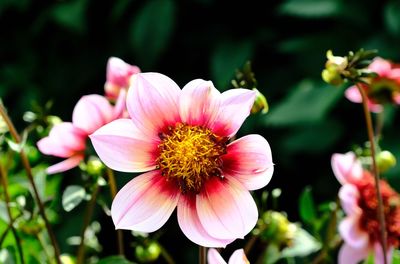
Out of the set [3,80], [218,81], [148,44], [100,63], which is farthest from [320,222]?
[3,80]

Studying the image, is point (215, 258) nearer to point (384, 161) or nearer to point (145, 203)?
point (145, 203)

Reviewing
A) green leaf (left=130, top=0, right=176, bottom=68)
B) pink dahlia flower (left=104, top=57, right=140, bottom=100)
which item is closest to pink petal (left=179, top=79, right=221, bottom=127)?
pink dahlia flower (left=104, top=57, right=140, bottom=100)

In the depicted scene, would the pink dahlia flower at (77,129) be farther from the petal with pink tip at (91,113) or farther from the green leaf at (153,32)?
the green leaf at (153,32)

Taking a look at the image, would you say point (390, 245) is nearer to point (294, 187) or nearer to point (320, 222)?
point (320, 222)

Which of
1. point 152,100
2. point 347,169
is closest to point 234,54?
point 347,169

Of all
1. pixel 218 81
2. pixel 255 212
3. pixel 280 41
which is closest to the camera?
pixel 255 212

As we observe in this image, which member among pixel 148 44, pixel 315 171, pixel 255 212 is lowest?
pixel 315 171

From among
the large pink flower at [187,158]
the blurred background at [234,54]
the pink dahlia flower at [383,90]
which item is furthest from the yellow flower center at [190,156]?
the blurred background at [234,54]
